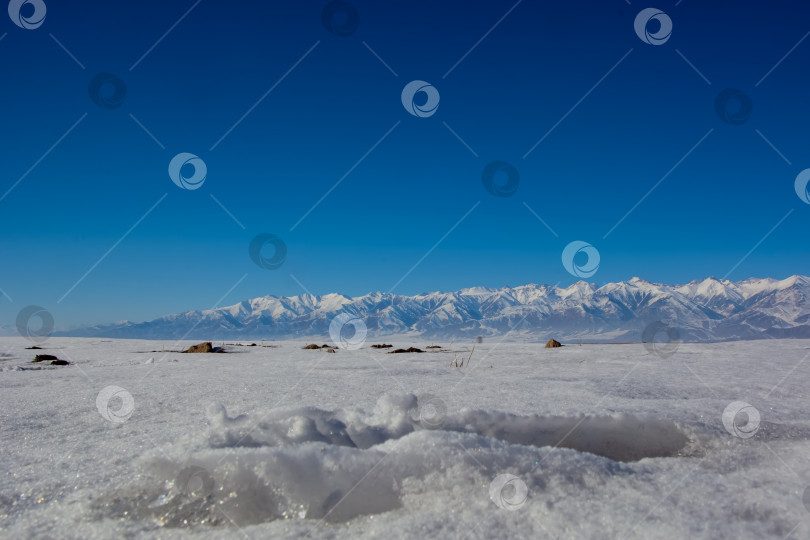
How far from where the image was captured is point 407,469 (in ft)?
5.87

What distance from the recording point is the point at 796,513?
1464 millimetres

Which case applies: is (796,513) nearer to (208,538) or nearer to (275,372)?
(208,538)
